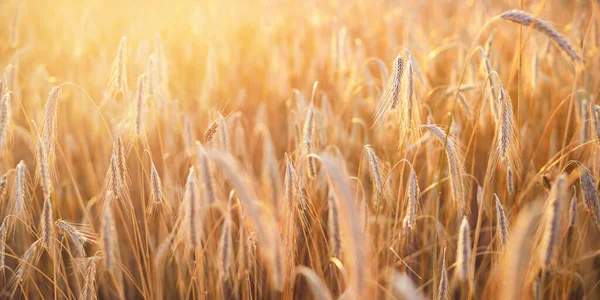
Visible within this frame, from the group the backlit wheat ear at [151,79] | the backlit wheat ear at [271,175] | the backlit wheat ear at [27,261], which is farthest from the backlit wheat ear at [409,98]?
the backlit wheat ear at [27,261]

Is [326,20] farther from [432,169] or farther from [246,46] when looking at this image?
[432,169]

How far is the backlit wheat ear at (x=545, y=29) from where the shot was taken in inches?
41.8

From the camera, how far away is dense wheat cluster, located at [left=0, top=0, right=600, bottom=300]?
1.09m

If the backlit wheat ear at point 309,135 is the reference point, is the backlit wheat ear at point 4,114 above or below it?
above

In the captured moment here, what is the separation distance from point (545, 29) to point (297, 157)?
2.75 feet

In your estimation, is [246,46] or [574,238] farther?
[246,46]

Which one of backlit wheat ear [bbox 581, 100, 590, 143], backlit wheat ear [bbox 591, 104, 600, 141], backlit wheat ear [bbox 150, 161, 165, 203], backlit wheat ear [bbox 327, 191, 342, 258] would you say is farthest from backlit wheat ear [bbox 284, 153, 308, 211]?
backlit wheat ear [bbox 581, 100, 590, 143]

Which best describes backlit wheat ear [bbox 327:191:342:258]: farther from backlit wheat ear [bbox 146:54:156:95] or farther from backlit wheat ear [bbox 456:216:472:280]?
backlit wheat ear [bbox 146:54:156:95]

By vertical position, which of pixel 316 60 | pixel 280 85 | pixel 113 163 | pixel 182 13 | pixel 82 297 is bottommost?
pixel 82 297

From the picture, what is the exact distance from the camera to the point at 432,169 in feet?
5.85

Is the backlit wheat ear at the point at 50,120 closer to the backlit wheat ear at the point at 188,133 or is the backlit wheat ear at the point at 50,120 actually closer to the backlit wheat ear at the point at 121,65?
the backlit wheat ear at the point at 121,65

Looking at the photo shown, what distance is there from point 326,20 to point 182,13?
1770 mm

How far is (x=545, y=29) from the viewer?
3.59 feet

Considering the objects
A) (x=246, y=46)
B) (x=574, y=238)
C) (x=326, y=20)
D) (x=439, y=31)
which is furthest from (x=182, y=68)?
(x=574, y=238)
